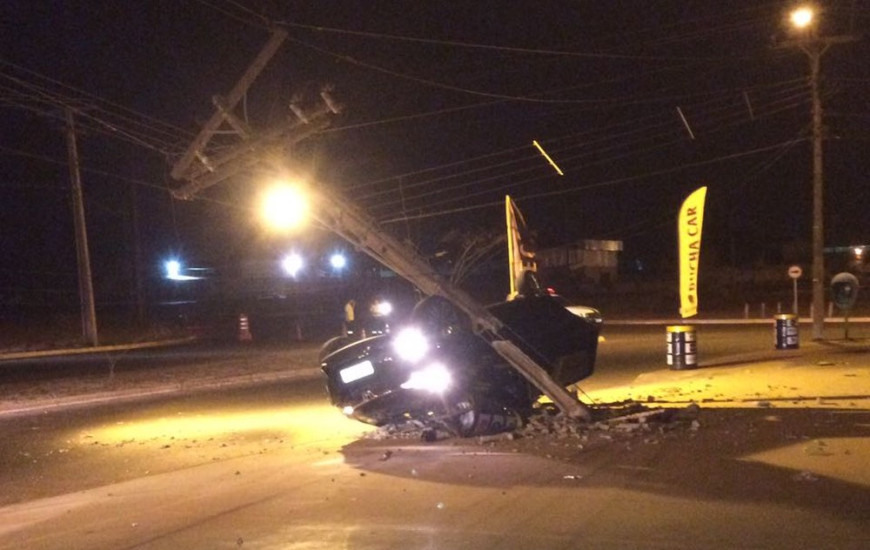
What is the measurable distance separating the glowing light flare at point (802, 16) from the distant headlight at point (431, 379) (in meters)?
17.6

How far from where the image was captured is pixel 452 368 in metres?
11.7

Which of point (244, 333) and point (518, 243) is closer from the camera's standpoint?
point (518, 243)

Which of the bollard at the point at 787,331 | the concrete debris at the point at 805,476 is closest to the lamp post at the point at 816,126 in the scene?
the bollard at the point at 787,331

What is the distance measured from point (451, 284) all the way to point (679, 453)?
11.7 ft

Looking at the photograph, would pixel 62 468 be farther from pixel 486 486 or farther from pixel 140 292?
pixel 140 292

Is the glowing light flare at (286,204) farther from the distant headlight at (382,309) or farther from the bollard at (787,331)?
the bollard at (787,331)

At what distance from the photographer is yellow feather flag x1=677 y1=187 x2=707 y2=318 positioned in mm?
20547

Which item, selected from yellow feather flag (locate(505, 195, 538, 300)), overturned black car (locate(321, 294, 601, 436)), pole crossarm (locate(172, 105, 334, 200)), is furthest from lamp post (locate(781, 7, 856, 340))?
pole crossarm (locate(172, 105, 334, 200))

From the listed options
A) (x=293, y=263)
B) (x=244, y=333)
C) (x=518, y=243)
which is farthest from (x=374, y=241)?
(x=293, y=263)

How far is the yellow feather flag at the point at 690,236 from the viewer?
2055 cm

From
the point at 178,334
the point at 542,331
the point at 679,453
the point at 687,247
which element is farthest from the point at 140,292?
the point at 679,453

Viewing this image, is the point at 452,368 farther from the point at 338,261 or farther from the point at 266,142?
the point at 338,261

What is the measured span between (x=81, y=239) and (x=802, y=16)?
2852 centimetres

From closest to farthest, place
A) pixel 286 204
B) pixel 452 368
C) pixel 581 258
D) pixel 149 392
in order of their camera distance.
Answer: pixel 452 368 < pixel 286 204 < pixel 149 392 < pixel 581 258
